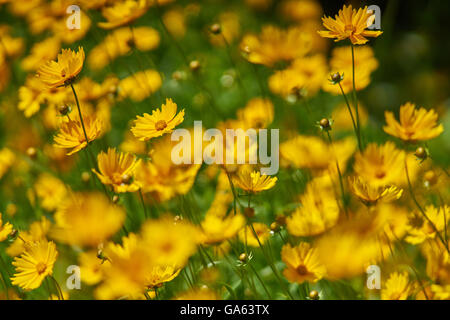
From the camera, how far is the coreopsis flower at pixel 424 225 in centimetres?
110

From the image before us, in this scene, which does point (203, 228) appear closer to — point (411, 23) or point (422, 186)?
point (422, 186)

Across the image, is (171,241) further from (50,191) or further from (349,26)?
(50,191)

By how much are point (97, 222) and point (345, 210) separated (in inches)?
19.1

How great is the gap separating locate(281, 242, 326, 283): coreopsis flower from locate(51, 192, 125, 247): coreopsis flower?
0.32m

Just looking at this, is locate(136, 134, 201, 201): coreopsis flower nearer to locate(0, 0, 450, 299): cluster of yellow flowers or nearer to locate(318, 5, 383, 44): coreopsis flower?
locate(0, 0, 450, 299): cluster of yellow flowers

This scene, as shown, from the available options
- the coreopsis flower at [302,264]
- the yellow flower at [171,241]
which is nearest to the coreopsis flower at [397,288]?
the coreopsis flower at [302,264]

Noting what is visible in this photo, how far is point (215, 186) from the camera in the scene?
1.58 metres

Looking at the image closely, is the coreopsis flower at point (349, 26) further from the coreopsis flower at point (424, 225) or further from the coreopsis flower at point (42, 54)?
the coreopsis flower at point (42, 54)

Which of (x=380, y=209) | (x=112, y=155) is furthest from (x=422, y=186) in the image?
(x=112, y=155)

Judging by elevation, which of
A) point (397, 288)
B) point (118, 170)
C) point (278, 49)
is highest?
point (278, 49)

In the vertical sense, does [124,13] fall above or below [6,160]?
above

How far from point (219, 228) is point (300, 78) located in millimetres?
540

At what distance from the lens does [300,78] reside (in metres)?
1.50

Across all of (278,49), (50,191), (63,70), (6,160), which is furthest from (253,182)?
(6,160)
